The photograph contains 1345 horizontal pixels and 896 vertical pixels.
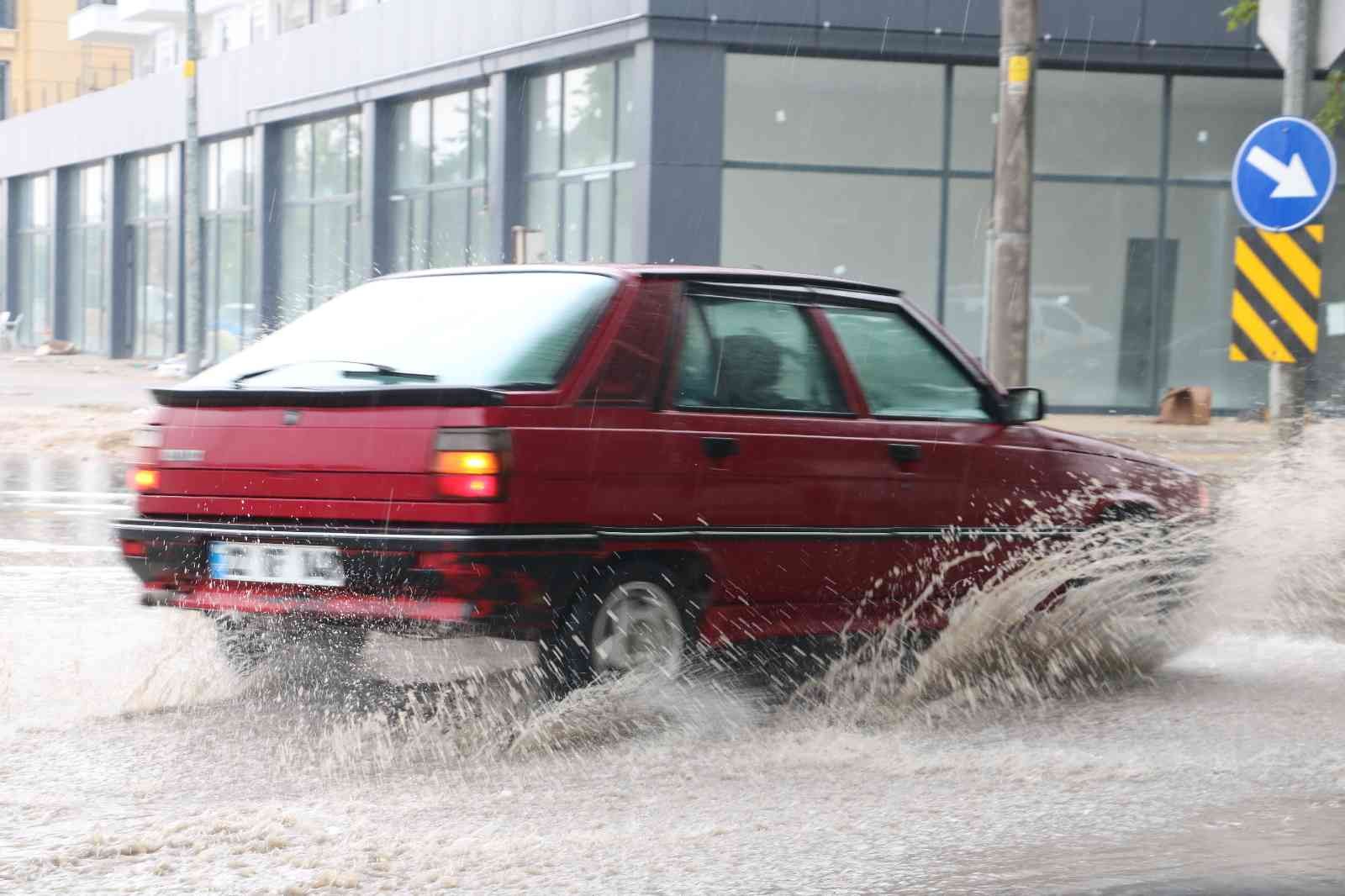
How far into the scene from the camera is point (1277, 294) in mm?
11172

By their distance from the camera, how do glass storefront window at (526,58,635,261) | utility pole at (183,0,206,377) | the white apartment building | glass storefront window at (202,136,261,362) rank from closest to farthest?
1. glass storefront window at (526,58,635,261)
2. utility pole at (183,0,206,377)
3. the white apartment building
4. glass storefront window at (202,136,261,362)

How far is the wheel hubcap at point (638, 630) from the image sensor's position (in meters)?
6.32

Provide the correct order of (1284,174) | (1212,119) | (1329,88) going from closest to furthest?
(1284,174) → (1329,88) → (1212,119)

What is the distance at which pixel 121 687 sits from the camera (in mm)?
7023

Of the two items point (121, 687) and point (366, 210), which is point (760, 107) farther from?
point (121, 687)

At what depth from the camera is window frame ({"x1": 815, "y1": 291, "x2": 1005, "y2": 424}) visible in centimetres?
726

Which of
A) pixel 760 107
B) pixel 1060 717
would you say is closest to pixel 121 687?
pixel 1060 717

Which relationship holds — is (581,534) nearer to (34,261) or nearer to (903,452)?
(903,452)

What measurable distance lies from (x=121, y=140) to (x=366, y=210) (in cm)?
1478

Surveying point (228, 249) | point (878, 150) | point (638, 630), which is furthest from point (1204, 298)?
point (228, 249)

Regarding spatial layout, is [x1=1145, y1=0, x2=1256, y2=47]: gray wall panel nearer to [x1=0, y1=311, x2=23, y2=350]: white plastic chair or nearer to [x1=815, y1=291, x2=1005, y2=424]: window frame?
[x1=815, y1=291, x2=1005, y2=424]: window frame

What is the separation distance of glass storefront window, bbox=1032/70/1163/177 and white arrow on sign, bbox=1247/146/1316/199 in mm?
12818

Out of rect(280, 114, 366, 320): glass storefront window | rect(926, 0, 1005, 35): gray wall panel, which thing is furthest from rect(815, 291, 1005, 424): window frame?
rect(280, 114, 366, 320): glass storefront window

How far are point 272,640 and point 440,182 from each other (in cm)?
2224
